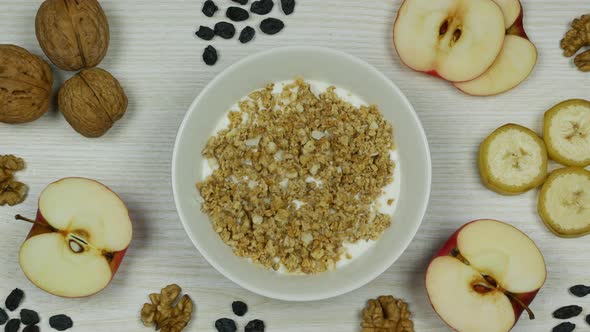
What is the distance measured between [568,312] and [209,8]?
68cm

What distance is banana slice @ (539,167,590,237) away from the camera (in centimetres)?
94

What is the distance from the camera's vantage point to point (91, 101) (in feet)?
2.96

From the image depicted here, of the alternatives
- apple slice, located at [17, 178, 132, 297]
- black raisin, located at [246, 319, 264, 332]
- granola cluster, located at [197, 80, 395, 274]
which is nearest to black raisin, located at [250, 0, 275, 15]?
granola cluster, located at [197, 80, 395, 274]

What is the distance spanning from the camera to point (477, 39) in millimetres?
940

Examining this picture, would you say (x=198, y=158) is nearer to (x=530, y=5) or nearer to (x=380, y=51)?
(x=380, y=51)

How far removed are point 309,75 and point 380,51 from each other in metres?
0.12

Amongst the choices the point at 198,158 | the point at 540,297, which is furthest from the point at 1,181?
the point at 540,297

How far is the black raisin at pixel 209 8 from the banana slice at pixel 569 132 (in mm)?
512

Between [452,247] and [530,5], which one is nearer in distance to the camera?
[452,247]

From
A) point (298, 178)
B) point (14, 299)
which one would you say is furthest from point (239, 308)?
point (14, 299)

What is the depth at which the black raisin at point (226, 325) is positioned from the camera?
94 centimetres

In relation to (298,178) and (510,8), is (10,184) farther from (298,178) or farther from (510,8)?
(510,8)

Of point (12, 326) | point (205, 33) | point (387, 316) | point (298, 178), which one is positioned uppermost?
point (205, 33)

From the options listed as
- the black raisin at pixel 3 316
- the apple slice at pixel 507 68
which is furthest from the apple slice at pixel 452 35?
the black raisin at pixel 3 316
